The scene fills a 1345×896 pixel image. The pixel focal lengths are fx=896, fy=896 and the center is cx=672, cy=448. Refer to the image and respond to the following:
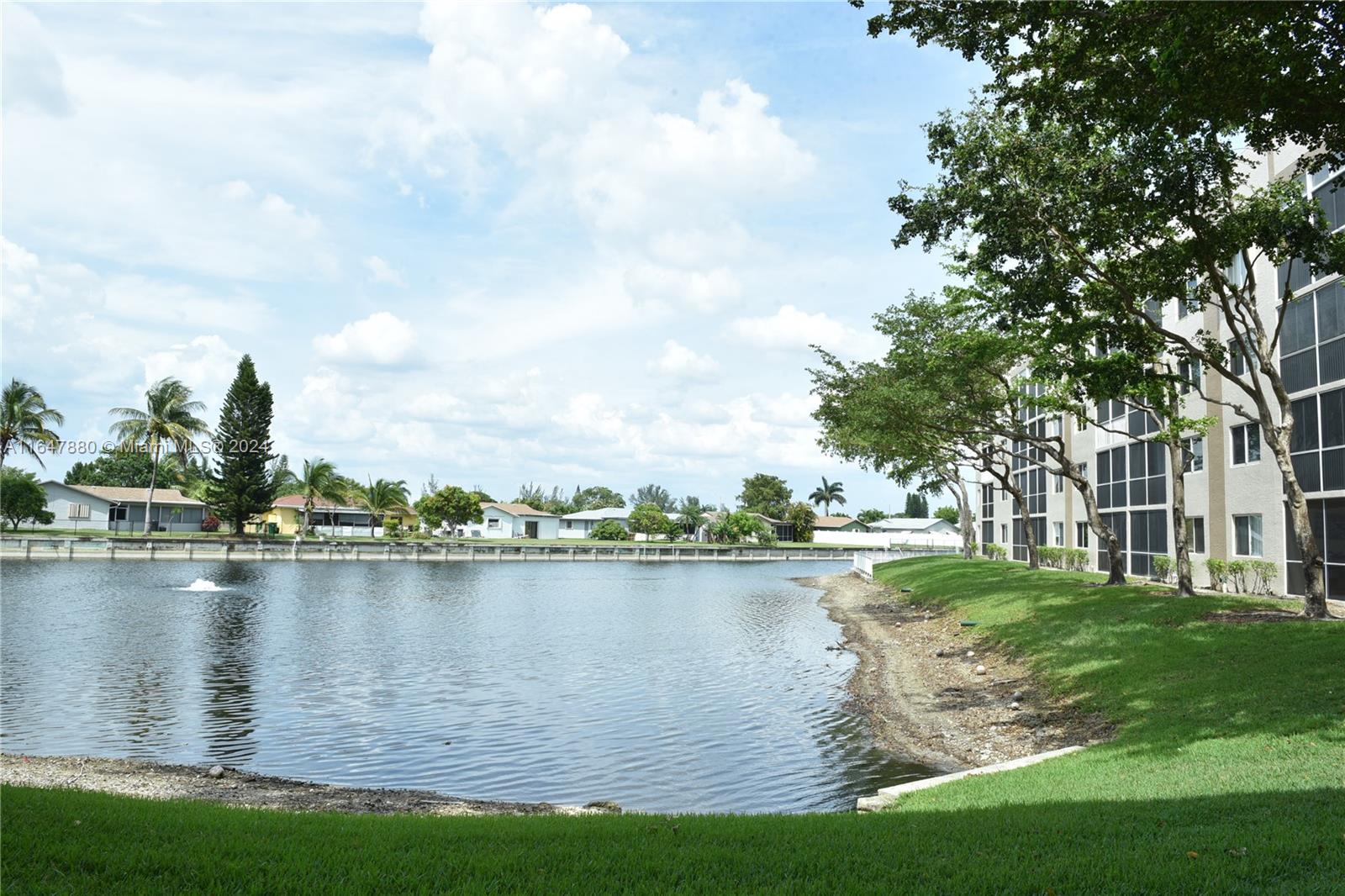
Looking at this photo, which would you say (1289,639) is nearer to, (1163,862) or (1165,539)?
(1163,862)

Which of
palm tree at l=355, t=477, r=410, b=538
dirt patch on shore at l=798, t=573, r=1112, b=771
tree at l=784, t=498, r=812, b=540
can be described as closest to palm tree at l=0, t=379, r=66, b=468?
palm tree at l=355, t=477, r=410, b=538

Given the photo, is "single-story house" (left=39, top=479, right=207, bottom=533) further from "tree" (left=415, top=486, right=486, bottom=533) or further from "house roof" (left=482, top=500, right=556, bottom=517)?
"house roof" (left=482, top=500, right=556, bottom=517)

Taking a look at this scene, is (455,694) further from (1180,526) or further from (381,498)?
(381,498)

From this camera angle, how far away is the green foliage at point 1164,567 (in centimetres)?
3153

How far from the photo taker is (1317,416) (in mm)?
23812

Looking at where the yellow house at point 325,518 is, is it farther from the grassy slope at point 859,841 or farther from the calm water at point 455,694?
the grassy slope at point 859,841

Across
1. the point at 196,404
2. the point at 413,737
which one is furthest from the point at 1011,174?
the point at 196,404

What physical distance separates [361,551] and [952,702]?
205 feet

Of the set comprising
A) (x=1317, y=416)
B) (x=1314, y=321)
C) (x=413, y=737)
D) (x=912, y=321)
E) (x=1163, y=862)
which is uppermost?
(x=912, y=321)

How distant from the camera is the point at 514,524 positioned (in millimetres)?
121500

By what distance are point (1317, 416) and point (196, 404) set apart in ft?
256

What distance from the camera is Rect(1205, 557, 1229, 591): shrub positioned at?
2741cm

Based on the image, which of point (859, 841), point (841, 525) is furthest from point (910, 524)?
point (859, 841)

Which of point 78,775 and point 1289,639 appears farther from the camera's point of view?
point 1289,639
